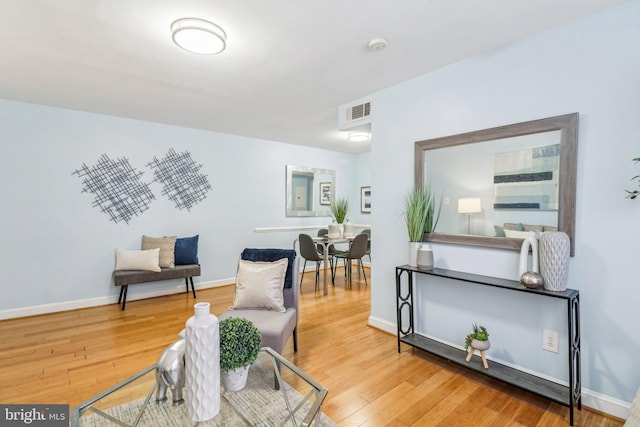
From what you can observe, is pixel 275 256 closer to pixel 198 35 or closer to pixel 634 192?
pixel 198 35

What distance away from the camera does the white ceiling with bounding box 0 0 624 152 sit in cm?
176

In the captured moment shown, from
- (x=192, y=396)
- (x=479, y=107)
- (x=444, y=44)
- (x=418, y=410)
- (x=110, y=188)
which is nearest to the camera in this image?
(x=192, y=396)

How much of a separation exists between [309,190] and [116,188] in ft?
10.1

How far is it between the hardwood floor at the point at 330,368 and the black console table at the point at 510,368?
110mm

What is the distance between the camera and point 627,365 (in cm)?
172

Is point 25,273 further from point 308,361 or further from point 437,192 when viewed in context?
point 437,192

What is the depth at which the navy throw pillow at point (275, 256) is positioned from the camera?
99.4 inches

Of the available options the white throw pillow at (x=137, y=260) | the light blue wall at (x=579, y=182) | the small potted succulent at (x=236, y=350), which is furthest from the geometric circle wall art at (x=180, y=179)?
the small potted succulent at (x=236, y=350)

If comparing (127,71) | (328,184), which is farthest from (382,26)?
(328,184)

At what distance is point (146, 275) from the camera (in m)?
3.72

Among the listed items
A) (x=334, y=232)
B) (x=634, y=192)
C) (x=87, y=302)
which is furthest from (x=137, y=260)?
(x=634, y=192)

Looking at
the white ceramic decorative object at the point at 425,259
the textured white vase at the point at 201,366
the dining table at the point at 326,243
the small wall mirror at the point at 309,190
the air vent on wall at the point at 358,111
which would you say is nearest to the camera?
the textured white vase at the point at 201,366

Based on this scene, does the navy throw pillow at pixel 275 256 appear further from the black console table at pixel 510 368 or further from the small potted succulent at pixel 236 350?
Result: the small potted succulent at pixel 236 350

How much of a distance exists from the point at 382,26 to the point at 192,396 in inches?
88.3
